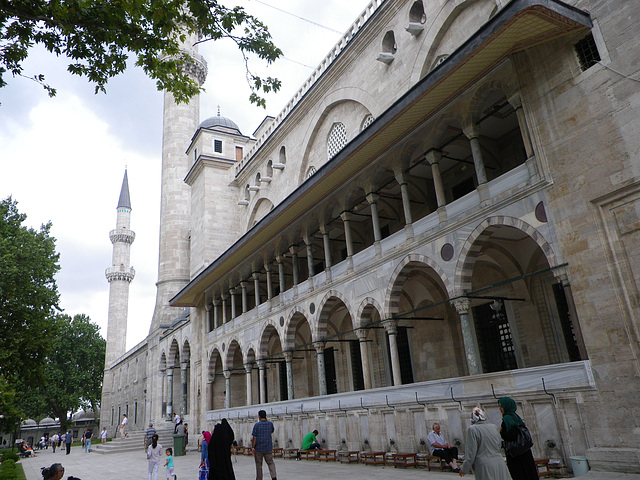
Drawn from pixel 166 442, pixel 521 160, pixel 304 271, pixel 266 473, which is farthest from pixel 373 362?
pixel 166 442

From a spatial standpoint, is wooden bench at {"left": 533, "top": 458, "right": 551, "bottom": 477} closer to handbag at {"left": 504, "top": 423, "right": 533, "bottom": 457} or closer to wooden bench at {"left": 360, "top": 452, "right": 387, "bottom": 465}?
handbag at {"left": 504, "top": 423, "right": 533, "bottom": 457}

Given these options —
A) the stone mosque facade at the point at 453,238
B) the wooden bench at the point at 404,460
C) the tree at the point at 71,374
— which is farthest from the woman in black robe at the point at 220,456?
the tree at the point at 71,374

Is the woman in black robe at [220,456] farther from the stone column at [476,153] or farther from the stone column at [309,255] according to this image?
the stone column at [309,255]

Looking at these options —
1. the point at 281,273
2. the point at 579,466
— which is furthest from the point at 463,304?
the point at 281,273

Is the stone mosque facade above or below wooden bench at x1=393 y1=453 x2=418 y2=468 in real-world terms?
above

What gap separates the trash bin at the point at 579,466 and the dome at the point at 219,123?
29826mm

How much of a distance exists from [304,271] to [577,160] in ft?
51.5

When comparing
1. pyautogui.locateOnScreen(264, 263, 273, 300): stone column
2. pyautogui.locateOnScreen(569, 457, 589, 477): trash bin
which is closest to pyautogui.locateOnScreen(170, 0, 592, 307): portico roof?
pyautogui.locateOnScreen(264, 263, 273, 300): stone column

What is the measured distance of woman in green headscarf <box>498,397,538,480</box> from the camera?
17.3 ft

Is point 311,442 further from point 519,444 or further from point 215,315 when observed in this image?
point 215,315

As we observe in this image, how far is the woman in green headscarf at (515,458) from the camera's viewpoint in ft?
17.3

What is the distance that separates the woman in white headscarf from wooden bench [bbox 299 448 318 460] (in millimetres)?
10129

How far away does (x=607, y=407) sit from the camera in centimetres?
815

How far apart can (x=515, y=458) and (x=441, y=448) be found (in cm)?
494
